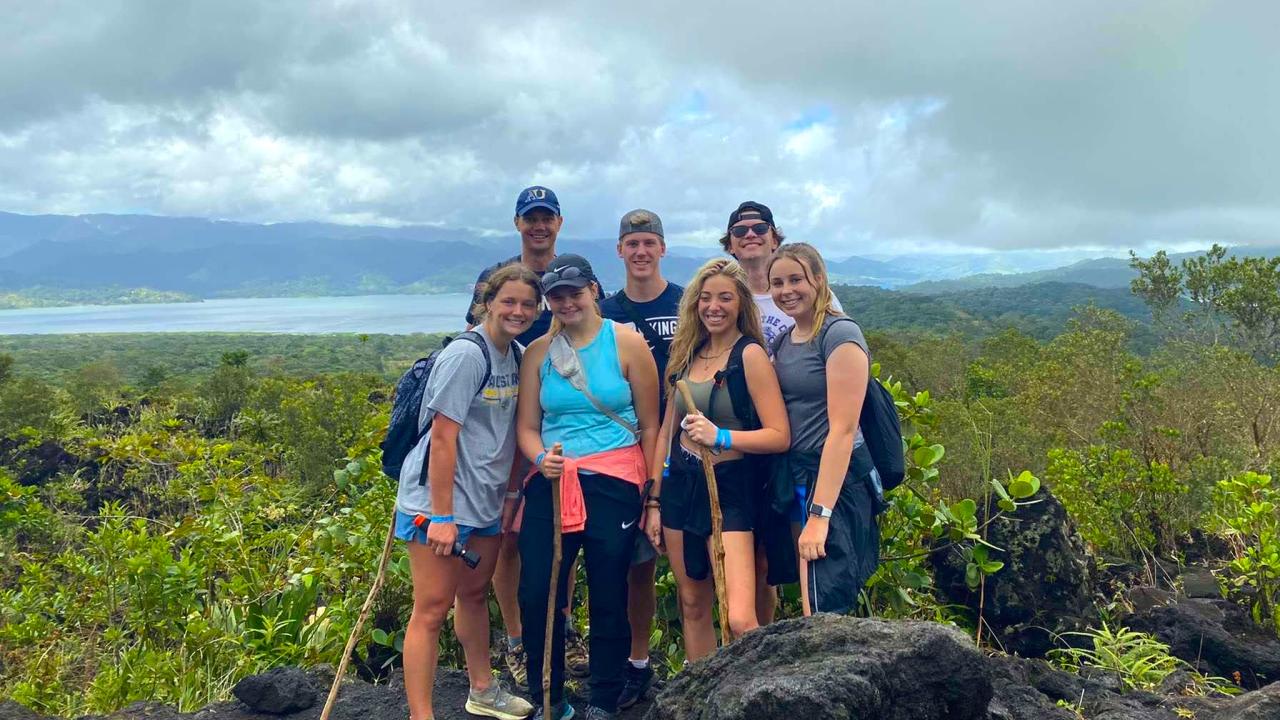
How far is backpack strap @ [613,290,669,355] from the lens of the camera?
3.38 metres

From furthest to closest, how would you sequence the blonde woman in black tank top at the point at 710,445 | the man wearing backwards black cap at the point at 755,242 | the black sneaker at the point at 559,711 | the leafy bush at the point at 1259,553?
the leafy bush at the point at 1259,553
the man wearing backwards black cap at the point at 755,242
the black sneaker at the point at 559,711
the blonde woman in black tank top at the point at 710,445

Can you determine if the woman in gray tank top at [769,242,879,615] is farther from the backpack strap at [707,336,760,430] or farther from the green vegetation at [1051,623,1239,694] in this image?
the green vegetation at [1051,623,1239,694]

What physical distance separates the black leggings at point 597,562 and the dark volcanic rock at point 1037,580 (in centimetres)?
222

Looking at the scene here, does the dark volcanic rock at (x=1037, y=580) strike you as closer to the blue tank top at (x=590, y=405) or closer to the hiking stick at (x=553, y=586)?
the blue tank top at (x=590, y=405)

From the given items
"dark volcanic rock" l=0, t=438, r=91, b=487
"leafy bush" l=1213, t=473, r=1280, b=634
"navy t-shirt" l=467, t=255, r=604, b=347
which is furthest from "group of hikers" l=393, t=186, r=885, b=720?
"dark volcanic rock" l=0, t=438, r=91, b=487

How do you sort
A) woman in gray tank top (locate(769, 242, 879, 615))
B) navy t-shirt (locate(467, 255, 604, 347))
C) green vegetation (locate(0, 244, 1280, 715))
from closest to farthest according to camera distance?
woman in gray tank top (locate(769, 242, 879, 615)) → navy t-shirt (locate(467, 255, 604, 347)) → green vegetation (locate(0, 244, 1280, 715))

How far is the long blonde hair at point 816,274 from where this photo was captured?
2.85m

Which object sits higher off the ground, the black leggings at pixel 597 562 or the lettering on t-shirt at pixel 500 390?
the lettering on t-shirt at pixel 500 390

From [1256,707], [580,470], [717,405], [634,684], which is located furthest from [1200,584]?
[580,470]

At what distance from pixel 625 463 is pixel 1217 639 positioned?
A: 323 cm

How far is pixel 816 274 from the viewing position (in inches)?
112

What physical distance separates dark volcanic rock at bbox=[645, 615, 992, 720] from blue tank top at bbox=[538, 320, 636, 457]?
99cm

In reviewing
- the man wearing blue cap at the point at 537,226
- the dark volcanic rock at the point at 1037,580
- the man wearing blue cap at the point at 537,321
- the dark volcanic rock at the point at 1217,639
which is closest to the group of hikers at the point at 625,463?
the man wearing blue cap at the point at 537,321

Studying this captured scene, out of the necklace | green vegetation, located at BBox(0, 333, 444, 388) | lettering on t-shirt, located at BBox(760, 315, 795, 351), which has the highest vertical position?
lettering on t-shirt, located at BBox(760, 315, 795, 351)
